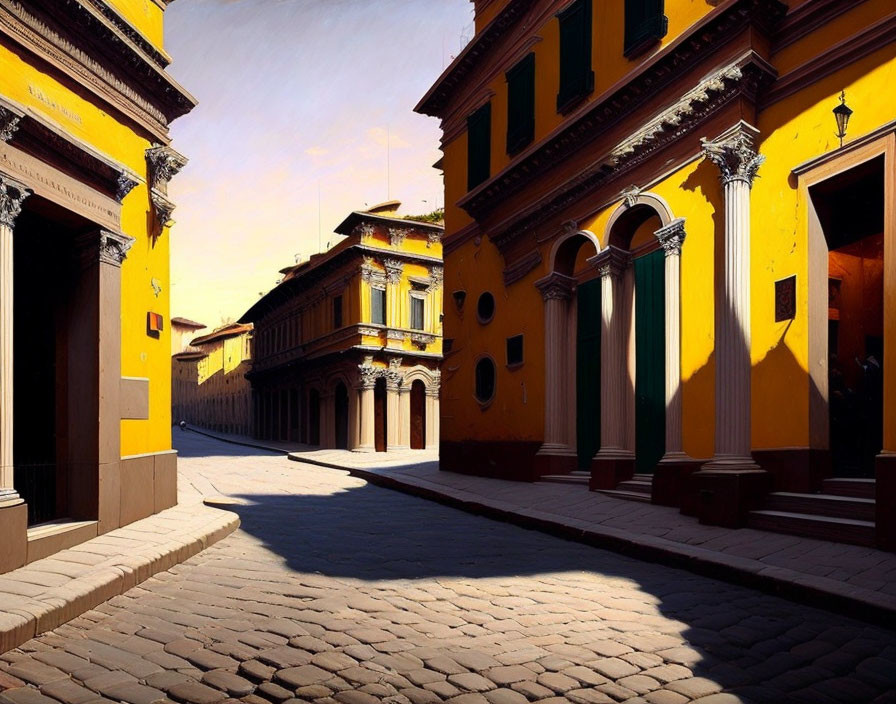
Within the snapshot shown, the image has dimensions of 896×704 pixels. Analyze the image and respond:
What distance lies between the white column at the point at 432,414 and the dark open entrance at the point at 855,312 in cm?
2102

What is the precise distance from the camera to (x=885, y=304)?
25.2 feet

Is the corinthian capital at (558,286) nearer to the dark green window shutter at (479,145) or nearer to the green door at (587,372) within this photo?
the green door at (587,372)

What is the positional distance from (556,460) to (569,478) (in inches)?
23.5

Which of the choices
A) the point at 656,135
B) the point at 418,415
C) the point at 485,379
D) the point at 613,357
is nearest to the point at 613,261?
the point at 613,357

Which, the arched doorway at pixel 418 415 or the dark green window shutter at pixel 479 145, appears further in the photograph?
the arched doorway at pixel 418 415

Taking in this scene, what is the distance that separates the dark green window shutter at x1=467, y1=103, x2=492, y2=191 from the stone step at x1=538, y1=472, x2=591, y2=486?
671 cm

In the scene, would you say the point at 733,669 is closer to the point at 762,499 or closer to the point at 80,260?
the point at 762,499

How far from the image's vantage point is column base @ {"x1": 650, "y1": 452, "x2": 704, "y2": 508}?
10.1 m

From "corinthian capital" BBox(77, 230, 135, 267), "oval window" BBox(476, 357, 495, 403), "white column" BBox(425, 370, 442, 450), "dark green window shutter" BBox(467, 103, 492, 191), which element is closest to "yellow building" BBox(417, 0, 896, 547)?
"oval window" BBox(476, 357, 495, 403)

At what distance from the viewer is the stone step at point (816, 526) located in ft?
24.2

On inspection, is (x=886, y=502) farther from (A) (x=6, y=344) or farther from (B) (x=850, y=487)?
(A) (x=6, y=344)

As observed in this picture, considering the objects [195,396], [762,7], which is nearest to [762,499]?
[762,7]

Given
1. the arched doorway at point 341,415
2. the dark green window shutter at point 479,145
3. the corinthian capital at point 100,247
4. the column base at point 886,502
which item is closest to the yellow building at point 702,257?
the column base at point 886,502

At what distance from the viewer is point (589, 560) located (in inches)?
298
